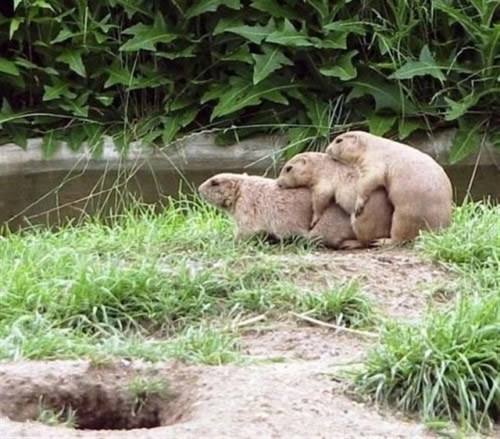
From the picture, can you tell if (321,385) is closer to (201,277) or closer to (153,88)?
(201,277)

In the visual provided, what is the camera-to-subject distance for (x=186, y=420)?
13.7ft

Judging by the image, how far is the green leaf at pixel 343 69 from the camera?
364 inches

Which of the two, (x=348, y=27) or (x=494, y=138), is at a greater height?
(x=348, y=27)

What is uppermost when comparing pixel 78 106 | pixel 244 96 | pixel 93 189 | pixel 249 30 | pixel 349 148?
pixel 249 30

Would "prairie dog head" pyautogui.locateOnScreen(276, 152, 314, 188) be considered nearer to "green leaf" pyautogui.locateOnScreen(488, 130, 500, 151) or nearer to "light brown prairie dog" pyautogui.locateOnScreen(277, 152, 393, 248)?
"light brown prairie dog" pyautogui.locateOnScreen(277, 152, 393, 248)

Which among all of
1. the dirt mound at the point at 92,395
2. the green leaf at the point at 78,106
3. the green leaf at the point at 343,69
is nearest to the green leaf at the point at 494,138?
the green leaf at the point at 343,69

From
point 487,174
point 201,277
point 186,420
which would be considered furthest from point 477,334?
point 487,174

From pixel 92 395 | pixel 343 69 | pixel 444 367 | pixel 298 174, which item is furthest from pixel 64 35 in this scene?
pixel 444 367

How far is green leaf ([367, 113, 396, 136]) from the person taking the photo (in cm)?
915

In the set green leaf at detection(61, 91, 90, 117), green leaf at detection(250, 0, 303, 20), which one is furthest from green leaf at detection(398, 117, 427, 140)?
green leaf at detection(61, 91, 90, 117)

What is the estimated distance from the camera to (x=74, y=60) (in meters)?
9.59

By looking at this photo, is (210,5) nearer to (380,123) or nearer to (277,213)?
(380,123)

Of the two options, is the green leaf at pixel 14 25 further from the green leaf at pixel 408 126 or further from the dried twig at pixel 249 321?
the dried twig at pixel 249 321

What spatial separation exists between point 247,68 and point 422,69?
49.5 inches
